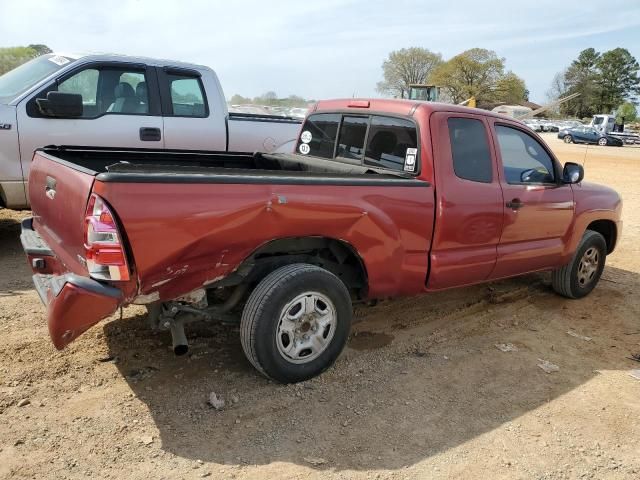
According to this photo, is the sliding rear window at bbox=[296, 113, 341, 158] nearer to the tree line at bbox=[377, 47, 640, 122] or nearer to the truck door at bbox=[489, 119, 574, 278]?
the truck door at bbox=[489, 119, 574, 278]

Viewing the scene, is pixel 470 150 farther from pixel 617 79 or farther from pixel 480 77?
pixel 617 79

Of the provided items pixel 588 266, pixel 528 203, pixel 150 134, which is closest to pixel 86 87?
pixel 150 134

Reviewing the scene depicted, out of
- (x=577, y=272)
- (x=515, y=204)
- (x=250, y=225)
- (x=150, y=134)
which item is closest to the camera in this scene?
(x=250, y=225)

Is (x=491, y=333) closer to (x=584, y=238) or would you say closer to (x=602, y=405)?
(x=602, y=405)

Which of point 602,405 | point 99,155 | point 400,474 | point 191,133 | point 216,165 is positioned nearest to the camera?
point 400,474

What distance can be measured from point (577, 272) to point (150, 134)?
15.7ft

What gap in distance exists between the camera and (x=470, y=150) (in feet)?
13.8

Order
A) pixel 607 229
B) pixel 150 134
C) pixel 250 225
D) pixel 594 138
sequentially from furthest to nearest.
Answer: pixel 594 138 < pixel 150 134 < pixel 607 229 < pixel 250 225

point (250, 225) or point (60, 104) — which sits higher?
point (60, 104)

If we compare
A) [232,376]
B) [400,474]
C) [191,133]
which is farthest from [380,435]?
[191,133]

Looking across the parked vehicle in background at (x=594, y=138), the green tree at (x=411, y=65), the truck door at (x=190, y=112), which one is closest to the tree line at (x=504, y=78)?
the green tree at (x=411, y=65)

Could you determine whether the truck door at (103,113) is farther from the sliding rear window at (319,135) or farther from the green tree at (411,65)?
the green tree at (411,65)

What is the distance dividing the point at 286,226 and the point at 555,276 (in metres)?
3.44

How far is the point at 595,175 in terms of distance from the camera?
18.1 m
